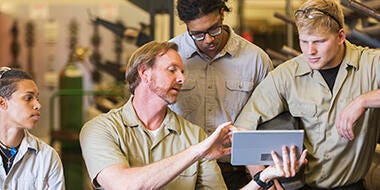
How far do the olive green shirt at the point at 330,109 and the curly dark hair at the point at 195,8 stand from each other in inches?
16.1

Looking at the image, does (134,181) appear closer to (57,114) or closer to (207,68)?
(207,68)

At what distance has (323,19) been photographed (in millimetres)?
2301

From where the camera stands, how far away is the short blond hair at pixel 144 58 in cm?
245

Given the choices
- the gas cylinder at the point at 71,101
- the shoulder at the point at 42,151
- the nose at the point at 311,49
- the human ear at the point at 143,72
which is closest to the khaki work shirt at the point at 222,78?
the human ear at the point at 143,72

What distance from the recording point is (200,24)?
2.63 meters

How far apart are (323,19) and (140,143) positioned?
858 millimetres

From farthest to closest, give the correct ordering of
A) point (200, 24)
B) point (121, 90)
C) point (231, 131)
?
1. point (121, 90)
2. point (200, 24)
3. point (231, 131)

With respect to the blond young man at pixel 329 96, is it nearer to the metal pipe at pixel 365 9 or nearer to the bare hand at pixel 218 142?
the bare hand at pixel 218 142

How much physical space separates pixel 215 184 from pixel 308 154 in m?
0.40

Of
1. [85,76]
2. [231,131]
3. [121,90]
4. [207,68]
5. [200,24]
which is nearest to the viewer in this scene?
[231,131]

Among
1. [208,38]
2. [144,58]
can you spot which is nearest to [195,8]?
[208,38]

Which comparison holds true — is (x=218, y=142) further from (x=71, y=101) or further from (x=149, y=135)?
(x=71, y=101)

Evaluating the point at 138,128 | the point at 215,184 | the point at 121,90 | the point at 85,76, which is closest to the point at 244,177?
the point at 215,184

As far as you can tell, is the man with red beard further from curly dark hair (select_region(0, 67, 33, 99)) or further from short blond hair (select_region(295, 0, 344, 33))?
short blond hair (select_region(295, 0, 344, 33))
